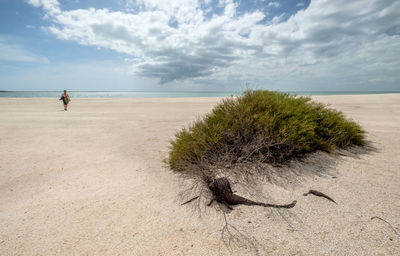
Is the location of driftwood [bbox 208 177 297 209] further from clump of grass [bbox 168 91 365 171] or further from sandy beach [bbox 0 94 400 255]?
clump of grass [bbox 168 91 365 171]

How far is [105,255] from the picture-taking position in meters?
1.77

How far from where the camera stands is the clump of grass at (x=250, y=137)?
A: 3.13 meters

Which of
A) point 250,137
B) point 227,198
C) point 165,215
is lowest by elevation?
point 165,215

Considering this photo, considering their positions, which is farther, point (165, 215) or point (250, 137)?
point (250, 137)

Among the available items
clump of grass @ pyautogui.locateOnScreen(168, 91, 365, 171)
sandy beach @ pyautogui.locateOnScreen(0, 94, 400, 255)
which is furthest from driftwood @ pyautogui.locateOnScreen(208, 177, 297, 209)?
clump of grass @ pyautogui.locateOnScreen(168, 91, 365, 171)

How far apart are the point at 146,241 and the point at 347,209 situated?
227cm

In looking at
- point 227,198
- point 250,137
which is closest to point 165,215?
point 227,198

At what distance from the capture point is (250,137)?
3.33 m

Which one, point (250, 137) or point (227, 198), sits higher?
point (250, 137)

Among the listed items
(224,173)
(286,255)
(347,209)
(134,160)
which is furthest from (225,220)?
(134,160)

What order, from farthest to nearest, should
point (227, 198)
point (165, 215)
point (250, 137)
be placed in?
1. point (250, 137)
2. point (227, 198)
3. point (165, 215)

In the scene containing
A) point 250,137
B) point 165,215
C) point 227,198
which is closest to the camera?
point 165,215

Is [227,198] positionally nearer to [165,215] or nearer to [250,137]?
[165,215]

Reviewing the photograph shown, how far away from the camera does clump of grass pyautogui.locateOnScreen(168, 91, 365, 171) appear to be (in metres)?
3.13
